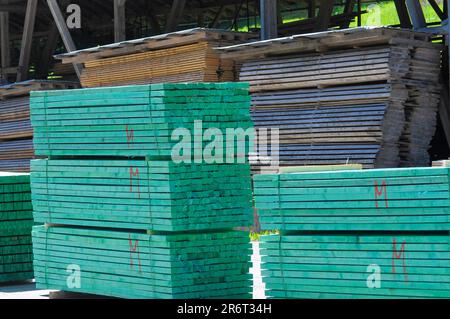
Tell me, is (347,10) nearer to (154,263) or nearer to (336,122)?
(336,122)

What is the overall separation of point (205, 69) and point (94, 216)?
25.8 ft

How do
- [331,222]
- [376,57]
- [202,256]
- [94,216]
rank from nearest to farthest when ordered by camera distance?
[331,222], [202,256], [94,216], [376,57]

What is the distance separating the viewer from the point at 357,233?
322 inches

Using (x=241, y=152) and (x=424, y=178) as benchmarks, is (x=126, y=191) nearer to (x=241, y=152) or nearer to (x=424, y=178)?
(x=241, y=152)

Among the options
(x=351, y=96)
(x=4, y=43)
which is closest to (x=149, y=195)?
(x=351, y=96)

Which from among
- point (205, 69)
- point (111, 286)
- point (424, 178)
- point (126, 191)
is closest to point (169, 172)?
point (126, 191)

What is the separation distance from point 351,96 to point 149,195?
21.0 feet

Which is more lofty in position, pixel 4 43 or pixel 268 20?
pixel 4 43

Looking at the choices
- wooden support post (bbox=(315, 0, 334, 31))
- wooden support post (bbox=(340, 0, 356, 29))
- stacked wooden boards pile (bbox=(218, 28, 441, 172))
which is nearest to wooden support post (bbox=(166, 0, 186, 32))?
wooden support post (bbox=(315, 0, 334, 31))

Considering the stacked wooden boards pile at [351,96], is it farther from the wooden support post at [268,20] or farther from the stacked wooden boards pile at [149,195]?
the stacked wooden boards pile at [149,195]

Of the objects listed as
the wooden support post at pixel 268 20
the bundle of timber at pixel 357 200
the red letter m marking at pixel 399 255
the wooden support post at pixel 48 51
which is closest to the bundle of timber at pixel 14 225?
the bundle of timber at pixel 357 200

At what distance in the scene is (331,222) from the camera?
8.23m

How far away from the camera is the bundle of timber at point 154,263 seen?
8.72m

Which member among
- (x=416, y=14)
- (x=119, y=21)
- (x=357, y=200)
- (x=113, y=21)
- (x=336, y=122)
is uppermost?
(x=113, y=21)
